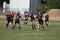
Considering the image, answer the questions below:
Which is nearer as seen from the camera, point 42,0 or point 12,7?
point 12,7

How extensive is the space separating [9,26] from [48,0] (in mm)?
30806

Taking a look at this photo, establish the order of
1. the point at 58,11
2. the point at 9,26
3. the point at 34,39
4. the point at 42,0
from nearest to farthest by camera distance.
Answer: the point at 34,39, the point at 9,26, the point at 58,11, the point at 42,0

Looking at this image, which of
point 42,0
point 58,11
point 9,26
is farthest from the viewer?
point 42,0

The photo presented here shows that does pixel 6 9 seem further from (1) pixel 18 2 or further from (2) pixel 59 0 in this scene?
(2) pixel 59 0

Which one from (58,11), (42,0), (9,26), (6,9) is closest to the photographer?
(9,26)

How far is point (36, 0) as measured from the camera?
232 ft

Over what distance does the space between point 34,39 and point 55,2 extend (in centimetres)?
4144

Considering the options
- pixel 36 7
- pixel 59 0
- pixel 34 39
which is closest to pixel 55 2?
pixel 59 0

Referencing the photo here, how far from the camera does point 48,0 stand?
6381 centimetres

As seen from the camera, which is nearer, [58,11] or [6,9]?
[58,11]

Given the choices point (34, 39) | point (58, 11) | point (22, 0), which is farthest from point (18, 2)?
point (34, 39)

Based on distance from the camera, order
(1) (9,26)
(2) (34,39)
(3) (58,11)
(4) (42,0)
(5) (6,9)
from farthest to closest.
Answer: (4) (42,0) < (5) (6,9) < (3) (58,11) < (1) (9,26) < (2) (34,39)

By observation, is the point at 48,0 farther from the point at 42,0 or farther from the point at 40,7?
the point at 42,0

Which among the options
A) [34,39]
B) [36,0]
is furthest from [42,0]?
[34,39]
